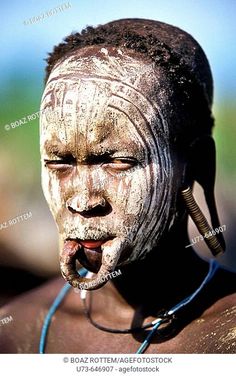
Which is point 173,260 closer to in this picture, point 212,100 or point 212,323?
point 212,323

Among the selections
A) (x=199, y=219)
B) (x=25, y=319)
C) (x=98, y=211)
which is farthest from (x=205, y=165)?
(x=25, y=319)

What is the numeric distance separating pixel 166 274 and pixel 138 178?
1.14ft

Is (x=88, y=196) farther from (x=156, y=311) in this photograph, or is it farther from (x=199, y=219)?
(x=156, y=311)

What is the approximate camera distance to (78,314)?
258 cm

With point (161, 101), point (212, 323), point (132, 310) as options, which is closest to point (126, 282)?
point (132, 310)

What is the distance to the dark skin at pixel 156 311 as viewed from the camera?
229 centimetres

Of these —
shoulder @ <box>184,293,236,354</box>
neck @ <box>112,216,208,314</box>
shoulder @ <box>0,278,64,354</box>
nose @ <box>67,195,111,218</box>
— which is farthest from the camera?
shoulder @ <box>0,278,64,354</box>

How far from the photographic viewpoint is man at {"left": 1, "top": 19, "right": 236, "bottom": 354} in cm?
213

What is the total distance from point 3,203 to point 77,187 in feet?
3.63

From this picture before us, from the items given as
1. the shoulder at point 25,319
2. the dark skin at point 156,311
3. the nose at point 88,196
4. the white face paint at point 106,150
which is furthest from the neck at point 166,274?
the shoulder at point 25,319

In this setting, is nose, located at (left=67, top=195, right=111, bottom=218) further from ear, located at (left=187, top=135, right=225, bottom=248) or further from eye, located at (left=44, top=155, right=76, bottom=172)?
ear, located at (left=187, top=135, right=225, bottom=248)

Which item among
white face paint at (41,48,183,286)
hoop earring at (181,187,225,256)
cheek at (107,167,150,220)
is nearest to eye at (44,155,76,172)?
white face paint at (41,48,183,286)

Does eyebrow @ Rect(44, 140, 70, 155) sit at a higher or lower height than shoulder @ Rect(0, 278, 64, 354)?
higher

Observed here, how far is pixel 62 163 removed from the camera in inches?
86.0
